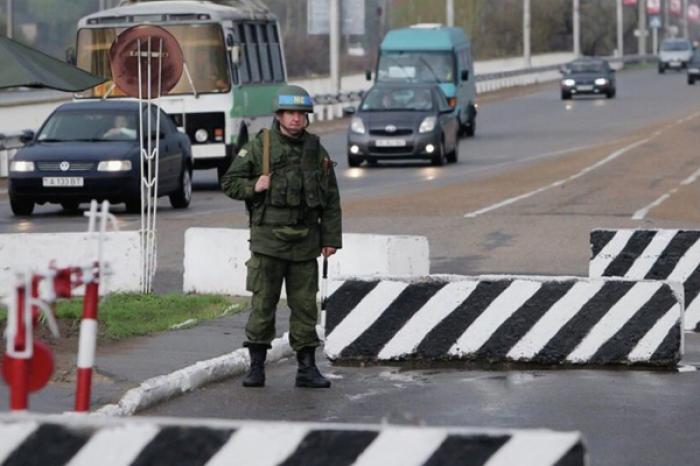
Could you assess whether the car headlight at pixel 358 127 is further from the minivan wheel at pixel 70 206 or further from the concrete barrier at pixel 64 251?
the concrete barrier at pixel 64 251

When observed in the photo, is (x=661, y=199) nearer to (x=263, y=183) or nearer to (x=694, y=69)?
(x=263, y=183)

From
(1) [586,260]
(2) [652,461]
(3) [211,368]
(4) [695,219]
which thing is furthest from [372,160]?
(2) [652,461]

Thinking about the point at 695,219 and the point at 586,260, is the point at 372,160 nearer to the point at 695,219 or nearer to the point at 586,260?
the point at 695,219

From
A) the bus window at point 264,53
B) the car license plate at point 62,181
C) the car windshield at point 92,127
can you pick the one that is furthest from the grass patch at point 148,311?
the bus window at point 264,53

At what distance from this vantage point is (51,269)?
5871mm

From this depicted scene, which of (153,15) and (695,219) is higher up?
(153,15)

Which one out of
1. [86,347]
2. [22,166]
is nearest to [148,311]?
[86,347]

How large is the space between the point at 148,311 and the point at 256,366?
11.1 ft

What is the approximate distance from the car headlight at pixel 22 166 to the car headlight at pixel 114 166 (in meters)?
0.90

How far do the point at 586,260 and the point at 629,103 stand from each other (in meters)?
53.8

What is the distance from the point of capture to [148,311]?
48.7ft

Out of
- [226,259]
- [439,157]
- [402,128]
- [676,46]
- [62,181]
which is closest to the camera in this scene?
[226,259]

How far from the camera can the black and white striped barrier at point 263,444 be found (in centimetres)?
517

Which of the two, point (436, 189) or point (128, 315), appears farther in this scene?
point (436, 189)
